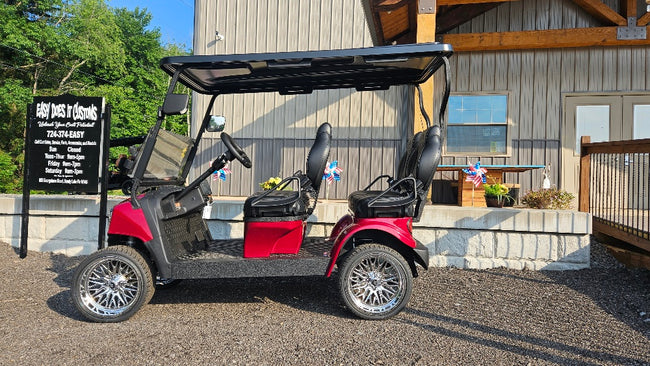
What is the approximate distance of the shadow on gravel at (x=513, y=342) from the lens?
8.78 feet

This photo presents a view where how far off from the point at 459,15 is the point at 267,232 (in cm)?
637

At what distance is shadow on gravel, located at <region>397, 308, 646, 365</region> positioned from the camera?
2676 mm

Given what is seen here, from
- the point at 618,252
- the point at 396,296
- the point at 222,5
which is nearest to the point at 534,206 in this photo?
the point at 618,252

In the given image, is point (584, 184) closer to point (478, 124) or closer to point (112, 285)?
point (478, 124)

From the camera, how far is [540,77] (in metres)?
7.75

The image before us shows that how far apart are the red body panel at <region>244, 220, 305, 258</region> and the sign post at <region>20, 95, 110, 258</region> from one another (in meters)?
2.91

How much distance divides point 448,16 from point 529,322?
6256mm

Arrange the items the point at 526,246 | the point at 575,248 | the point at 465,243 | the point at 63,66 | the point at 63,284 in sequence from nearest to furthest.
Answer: the point at 63,284, the point at 575,248, the point at 526,246, the point at 465,243, the point at 63,66

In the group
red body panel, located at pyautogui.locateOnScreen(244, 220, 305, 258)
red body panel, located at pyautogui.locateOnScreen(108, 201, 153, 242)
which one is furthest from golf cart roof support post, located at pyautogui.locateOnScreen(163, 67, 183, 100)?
red body panel, located at pyautogui.locateOnScreen(244, 220, 305, 258)

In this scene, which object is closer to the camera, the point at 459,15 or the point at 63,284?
the point at 63,284

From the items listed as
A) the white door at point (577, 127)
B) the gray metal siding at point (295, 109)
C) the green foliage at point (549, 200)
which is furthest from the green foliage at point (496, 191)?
the gray metal siding at point (295, 109)

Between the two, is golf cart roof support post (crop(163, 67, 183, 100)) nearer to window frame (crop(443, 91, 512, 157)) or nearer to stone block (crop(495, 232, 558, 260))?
stone block (crop(495, 232, 558, 260))

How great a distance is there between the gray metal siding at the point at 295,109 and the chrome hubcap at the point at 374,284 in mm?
5131

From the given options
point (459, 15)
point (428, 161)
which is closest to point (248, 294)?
point (428, 161)
